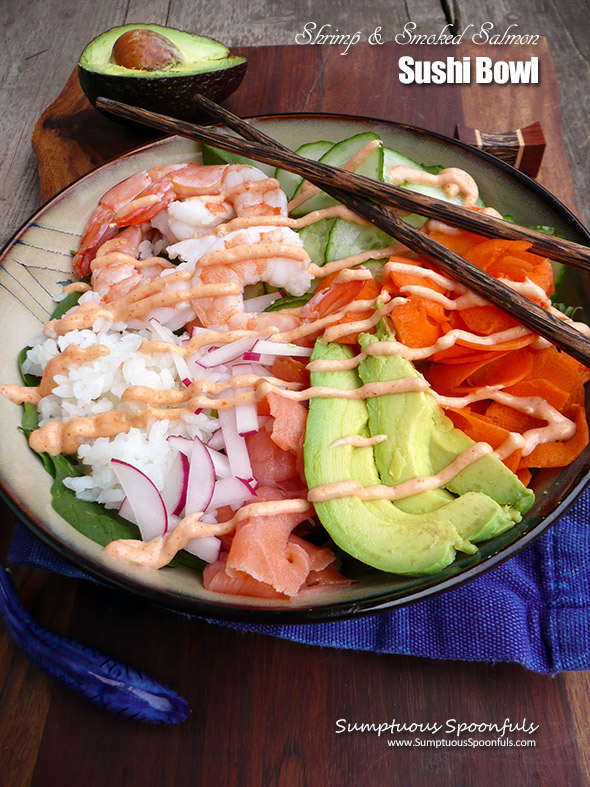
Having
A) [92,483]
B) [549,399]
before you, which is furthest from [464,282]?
[92,483]

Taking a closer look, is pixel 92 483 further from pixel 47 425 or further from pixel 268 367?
pixel 268 367

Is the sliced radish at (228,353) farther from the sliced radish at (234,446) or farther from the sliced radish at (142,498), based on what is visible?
the sliced radish at (142,498)

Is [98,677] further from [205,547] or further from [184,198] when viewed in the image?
[184,198]

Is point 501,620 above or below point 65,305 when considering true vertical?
below

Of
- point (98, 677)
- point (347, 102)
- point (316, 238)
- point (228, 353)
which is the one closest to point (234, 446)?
point (228, 353)

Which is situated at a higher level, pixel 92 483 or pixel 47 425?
pixel 47 425

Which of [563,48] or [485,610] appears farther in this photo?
[563,48]

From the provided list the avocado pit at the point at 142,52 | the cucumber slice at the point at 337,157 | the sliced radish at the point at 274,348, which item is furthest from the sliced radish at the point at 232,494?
the avocado pit at the point at 142,52
